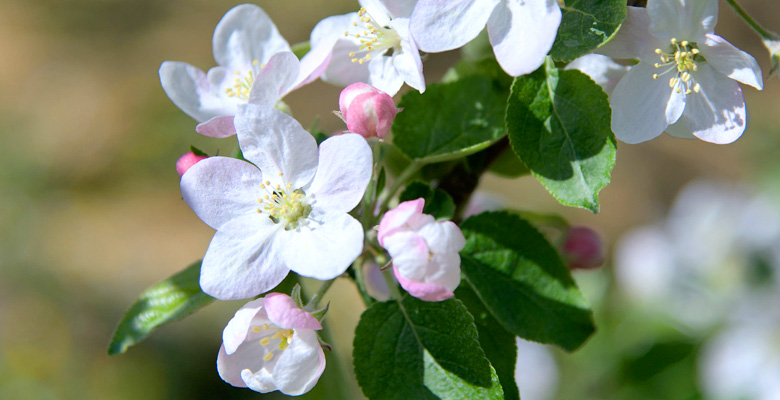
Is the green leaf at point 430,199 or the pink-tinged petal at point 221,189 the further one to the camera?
the green leaf at point 430,199

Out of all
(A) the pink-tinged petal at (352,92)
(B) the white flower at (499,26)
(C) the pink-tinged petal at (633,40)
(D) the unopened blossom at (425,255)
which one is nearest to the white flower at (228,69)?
(A) the pink-tinged petal at (352,92)

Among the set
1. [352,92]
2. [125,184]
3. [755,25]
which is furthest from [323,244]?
[125,184]

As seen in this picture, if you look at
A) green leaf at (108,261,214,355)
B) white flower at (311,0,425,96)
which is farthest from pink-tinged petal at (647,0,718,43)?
green leaf at (108,261,214,355)

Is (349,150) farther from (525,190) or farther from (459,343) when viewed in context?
(525,190)

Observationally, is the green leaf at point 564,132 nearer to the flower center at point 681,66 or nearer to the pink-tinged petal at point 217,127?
the flower center at point 681,66

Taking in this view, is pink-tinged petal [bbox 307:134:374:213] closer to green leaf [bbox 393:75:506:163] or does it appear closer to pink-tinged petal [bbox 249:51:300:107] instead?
pink-tinged petal [bbox 249:51:300:107]
